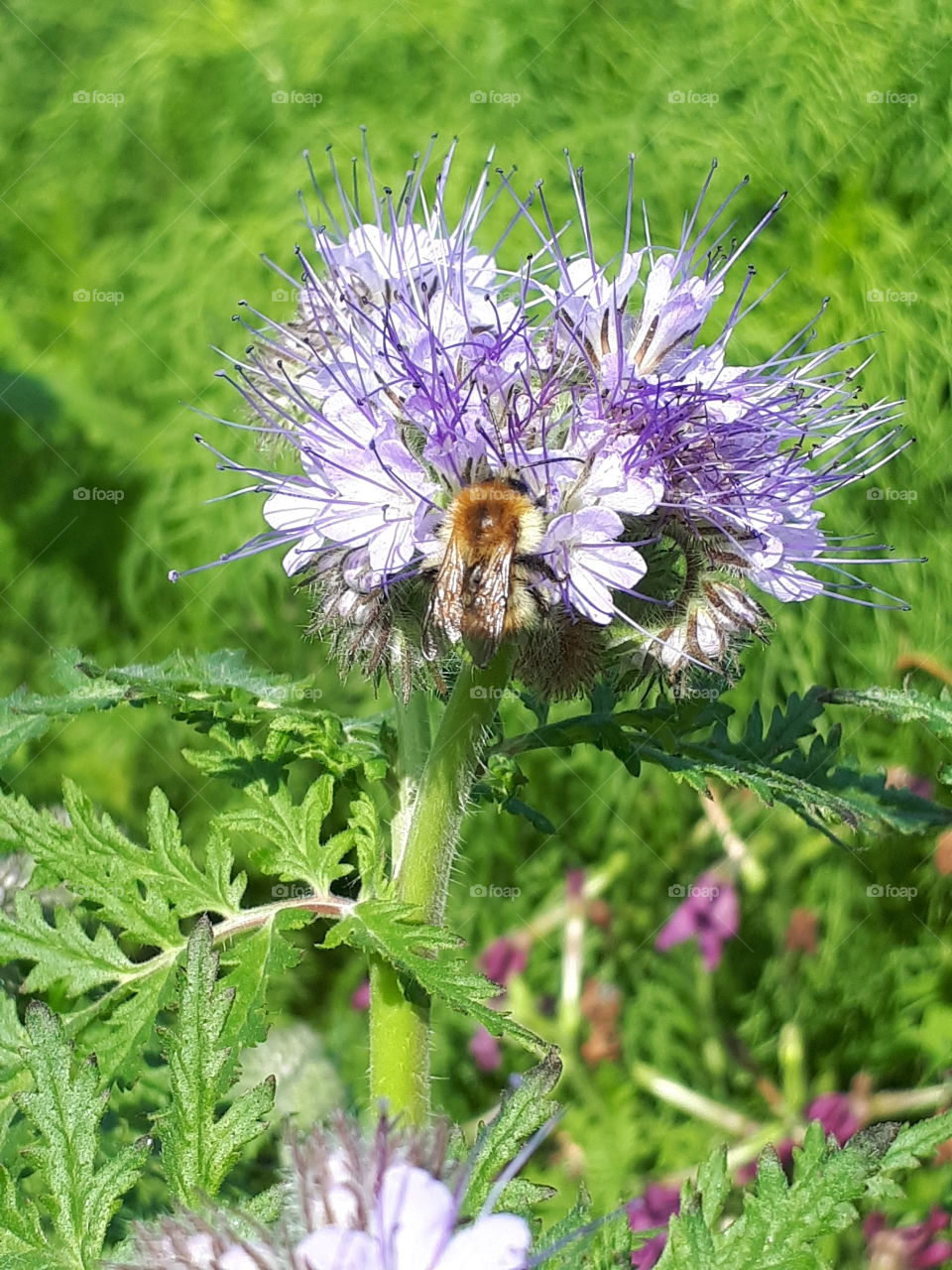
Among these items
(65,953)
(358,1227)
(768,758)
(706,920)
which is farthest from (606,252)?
(358,1227)

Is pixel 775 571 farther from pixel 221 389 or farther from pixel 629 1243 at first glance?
pixel 221 389

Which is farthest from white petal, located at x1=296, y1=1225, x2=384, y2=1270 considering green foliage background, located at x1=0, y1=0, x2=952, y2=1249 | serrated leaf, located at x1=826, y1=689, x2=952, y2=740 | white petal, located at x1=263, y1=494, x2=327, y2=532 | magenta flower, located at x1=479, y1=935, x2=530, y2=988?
magenta flower, located at x1=479, y1=935, x2=530, y2=988

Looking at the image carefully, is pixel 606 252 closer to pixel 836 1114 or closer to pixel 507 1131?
pixel 836 1114

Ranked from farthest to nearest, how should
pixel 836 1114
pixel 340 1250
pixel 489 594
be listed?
pixel 836 1114, pixel 489 594, pixel 340 1250

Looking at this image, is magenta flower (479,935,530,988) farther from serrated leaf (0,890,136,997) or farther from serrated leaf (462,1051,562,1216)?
serrated leaf (462,1051,562,1216)

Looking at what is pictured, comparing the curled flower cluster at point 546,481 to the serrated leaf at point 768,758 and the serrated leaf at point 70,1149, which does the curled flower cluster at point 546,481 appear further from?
the serrated leaf at point 70,1149
